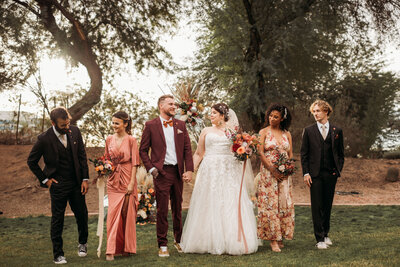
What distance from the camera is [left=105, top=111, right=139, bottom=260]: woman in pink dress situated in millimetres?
5887

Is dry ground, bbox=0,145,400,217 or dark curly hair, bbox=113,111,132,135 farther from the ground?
dark curly hair, bbox=113,111,132,135

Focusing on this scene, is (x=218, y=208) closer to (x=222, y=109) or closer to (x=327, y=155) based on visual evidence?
(x=222, y=109)

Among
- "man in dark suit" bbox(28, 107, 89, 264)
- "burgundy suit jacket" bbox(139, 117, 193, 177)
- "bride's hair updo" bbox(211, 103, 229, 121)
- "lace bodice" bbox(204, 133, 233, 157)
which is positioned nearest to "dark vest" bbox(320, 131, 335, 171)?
"lace bodice" bbox(204, 133, 233, 157)

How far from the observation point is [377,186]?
650 inches

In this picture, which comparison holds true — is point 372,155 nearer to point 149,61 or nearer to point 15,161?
point 149,61

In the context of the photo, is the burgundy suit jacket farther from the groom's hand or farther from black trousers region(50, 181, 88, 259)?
black trousers region(50, 181, 88, 259)

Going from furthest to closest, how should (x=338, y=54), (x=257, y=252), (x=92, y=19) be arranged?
(x=338, y=54) < (x=92, y=19) < (x=257, y=252)

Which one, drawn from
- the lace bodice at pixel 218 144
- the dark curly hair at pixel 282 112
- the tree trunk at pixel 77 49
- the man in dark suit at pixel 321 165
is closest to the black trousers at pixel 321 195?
the man in dark suit at pixel 321 165

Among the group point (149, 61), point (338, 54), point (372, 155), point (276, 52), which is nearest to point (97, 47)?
point (149, 61)

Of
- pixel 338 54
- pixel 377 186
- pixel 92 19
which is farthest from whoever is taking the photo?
pixel 338 54

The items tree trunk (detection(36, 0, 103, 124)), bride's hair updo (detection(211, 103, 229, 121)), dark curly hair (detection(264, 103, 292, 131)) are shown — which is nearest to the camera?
bride's hair updo (detection(211, 103, 229, 121))

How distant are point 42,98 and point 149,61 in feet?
14.4

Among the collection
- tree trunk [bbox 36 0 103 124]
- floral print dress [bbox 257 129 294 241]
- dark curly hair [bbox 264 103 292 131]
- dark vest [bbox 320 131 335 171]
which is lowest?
floral print dress [bbox 257 129 294 241]

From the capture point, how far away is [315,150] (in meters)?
6.34
